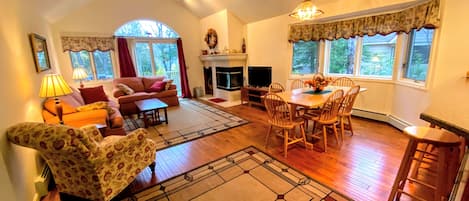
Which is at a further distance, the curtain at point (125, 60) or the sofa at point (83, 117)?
the curtain at point (125, 60)

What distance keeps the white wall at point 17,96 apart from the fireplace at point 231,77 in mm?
4113

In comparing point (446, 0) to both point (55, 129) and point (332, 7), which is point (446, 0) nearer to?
point (332, 7)

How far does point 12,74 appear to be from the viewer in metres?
1.89

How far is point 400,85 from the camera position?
12.1 feet

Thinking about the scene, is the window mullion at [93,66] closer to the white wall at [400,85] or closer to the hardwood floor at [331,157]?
the hardwood floor at [331,157]

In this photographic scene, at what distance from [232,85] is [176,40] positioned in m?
2.31

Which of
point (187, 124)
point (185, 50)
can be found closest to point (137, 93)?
point (187, 124)

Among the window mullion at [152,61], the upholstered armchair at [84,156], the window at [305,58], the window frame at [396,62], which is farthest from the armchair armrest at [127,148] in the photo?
the window mullion at [152,61]

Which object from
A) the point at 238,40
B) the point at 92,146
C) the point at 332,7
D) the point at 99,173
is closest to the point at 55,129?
the point at 92,146

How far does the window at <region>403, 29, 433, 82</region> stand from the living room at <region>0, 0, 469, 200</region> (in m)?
0.21

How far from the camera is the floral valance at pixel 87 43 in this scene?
4992 mm

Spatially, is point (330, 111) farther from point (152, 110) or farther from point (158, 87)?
point (158, 87)

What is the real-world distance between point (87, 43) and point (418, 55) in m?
6.98

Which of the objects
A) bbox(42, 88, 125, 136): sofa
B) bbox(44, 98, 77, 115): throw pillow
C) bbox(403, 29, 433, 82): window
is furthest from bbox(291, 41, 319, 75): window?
bbox(44, 98, 77, 115): throw pillow
